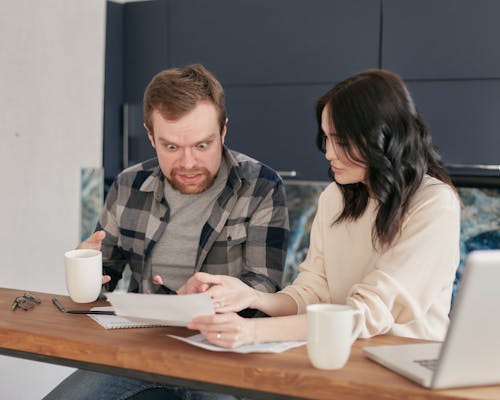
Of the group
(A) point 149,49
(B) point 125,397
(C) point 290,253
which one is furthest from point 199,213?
(A) point 149,49

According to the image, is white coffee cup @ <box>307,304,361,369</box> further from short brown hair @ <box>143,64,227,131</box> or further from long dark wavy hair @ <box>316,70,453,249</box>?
short brown hair @ <box>143,64,227,131</box>

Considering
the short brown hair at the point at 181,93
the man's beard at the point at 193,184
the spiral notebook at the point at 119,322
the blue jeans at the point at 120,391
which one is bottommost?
the blue jeans at the point at 120,391

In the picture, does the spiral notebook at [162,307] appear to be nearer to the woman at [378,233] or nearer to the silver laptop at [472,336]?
the woman at [378,233]

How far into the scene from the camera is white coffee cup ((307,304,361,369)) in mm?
1083

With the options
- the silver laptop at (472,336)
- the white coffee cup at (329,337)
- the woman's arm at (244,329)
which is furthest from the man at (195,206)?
the silver laptop at (472,336)

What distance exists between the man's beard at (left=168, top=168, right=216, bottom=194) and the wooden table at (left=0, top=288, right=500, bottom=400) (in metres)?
0.56

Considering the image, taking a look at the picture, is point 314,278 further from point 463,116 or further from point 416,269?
point 463,116

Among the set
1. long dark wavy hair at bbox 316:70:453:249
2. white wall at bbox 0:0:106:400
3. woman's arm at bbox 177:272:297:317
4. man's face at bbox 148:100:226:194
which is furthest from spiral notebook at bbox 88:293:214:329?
white wall at bbox 0:0:106:400

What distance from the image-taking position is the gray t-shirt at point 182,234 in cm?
188

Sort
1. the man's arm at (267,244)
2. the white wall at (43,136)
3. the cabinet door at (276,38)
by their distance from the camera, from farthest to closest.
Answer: the cabinet door at (276,38) < the white wall at (43,136) < the man's arm at (267,244)

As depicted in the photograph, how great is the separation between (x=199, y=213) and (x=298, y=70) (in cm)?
141

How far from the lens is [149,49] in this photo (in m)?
3.46

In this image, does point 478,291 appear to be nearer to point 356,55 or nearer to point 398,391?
point 398,391

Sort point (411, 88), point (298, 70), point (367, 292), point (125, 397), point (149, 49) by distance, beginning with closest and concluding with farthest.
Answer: point (367, 292) < point (125, 397) < point (411, 88) < point (298, 70) < point (149, 49)
